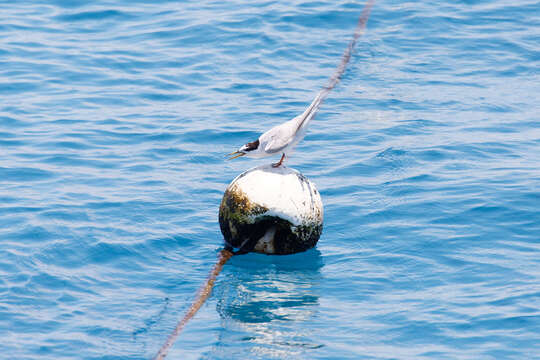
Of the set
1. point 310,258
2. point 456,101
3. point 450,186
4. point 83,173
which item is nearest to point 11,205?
point 83,173

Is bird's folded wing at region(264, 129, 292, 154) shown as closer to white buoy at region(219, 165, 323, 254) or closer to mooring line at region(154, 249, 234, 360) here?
white buoy at region(219, 165, 323, 254)

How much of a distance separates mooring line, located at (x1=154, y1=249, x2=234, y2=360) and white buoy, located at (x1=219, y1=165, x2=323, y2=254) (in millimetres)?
237

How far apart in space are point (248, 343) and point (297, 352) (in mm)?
531

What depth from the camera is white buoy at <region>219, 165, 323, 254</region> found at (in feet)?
33.2

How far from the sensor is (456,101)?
16.1 meters

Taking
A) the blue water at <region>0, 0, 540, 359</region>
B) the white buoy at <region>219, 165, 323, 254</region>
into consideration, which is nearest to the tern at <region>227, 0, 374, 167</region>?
the white buoy at <region>219, 165, 323, 254</region>

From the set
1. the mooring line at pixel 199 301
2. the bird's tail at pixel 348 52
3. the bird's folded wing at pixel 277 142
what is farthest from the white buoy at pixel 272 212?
the bird's tail at pixel 348 52

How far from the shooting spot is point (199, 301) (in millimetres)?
9625

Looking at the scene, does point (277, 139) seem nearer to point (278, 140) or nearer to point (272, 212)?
point (278, 140)

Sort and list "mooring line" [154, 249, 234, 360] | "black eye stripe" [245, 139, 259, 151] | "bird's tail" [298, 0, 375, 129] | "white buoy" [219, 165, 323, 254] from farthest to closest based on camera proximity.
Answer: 1. "bird's tail" [298, 0, 375, 129]
2. "white buoy" [219, 165, 323, 254]
3. "black eye stripe" [245, 139, 259, 151]
4. "mooring line" [154, 249, 234, 360]

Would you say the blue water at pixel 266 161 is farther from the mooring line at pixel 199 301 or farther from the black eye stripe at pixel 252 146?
the black eye stripe at pixel 252 146

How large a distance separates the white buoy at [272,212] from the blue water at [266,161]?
29cm

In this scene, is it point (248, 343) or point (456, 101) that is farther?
point (456, 101)

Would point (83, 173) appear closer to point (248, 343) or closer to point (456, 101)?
point (248, 343)
